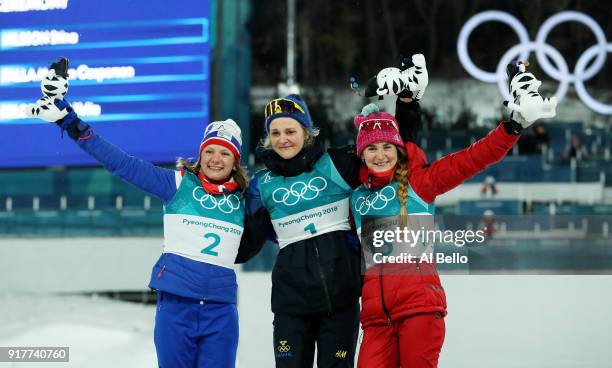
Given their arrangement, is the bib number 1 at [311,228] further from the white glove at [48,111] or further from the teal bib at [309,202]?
the white glove at [48,111]

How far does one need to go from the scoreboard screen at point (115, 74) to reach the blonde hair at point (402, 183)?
7.40 ft

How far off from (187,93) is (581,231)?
237cm

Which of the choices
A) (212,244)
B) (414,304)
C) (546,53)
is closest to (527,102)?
(414,304)

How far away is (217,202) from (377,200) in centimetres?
56

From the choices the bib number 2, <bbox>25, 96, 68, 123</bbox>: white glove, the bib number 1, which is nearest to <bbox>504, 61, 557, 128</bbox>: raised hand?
the bib number 1

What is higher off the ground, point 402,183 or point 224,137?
point 224,137

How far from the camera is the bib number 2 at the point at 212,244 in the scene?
2791 millimetres

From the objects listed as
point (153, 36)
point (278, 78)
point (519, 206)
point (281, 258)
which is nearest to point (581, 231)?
point (519, 206)

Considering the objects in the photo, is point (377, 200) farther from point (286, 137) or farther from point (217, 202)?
point (217, 202)

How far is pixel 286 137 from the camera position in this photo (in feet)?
8.97

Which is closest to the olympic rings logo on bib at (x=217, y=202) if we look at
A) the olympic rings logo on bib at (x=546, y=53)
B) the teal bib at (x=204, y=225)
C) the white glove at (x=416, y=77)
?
the teal bib at (x=204, y=225)

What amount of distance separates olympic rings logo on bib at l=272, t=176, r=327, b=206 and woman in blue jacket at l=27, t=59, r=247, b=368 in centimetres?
18

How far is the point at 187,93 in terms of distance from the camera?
189 inches

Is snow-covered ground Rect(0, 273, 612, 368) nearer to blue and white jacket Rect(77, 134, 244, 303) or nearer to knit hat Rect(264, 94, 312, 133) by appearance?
blue and white jacket Rect(77, 134, 244, 303)
